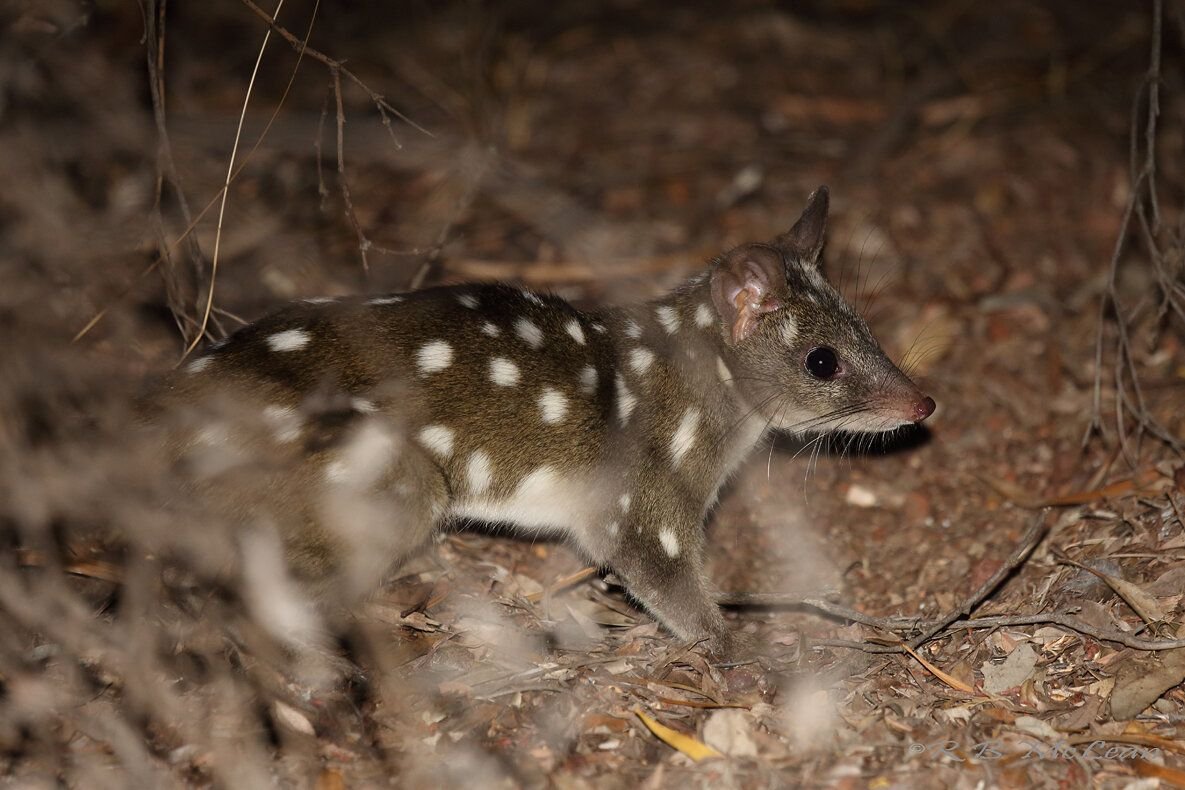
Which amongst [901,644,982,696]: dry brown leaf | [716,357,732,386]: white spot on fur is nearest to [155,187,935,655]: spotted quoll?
[716,357,732,386]: white spot on fur

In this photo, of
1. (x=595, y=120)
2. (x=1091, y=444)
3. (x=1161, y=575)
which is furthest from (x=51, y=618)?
(x=595, y=120)

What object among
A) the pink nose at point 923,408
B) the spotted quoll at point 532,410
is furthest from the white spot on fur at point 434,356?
the pink nose at point 923,408

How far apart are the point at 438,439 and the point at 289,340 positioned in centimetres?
57

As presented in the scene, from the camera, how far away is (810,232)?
424 centimetres

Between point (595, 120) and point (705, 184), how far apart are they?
1.04 metres

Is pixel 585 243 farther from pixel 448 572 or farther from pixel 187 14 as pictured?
pixel 187 14

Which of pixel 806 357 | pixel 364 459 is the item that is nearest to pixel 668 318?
pixel 806 357

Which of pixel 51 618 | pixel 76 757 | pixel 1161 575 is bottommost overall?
pixel 76 757

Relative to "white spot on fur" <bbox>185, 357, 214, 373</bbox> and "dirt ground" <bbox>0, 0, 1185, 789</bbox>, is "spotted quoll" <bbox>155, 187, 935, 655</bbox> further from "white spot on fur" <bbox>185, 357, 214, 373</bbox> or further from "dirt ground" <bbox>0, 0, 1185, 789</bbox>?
"dirt ground" <bbox>0, 0, 1185, 789</bbox>

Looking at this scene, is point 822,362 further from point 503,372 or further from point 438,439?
point 438,439

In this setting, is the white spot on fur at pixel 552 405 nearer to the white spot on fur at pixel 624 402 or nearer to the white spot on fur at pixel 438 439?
the white spot on fur at pixel 624 402

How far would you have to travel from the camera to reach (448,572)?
4.23 meters

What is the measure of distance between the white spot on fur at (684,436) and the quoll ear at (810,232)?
2.43 ft

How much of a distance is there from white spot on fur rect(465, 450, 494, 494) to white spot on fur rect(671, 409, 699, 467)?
0.68 meters
